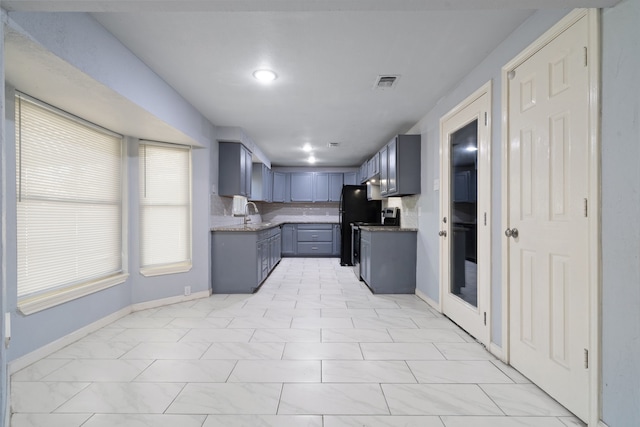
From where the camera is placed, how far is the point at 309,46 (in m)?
2.24

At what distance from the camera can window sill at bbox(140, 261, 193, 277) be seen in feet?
11.4

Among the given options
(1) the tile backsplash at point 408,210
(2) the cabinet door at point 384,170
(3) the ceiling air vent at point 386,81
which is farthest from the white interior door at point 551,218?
(2) the cabinet door at point 384,170

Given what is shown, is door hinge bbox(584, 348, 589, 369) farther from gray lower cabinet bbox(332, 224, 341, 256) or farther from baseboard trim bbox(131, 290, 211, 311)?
gray lower cabinet bbox(332, 224, 341, 256)

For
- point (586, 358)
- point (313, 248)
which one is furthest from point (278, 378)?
point (313, 248)

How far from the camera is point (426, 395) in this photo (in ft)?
5.88

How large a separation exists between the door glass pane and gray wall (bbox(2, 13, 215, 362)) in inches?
110

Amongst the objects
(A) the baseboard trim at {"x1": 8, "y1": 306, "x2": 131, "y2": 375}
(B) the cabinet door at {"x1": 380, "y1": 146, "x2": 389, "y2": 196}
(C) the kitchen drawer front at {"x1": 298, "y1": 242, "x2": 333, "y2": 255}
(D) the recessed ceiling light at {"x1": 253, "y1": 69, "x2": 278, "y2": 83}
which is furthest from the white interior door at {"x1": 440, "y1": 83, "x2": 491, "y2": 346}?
(C) the kitchen drawer front at {"x1": 298, "y1": 242, "x2": 333, "y2": 255}

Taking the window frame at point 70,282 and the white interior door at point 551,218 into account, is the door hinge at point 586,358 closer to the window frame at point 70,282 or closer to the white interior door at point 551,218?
the white interior door at point 551,218

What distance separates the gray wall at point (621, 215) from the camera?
4.14ft

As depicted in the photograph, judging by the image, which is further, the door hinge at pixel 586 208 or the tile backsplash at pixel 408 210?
the tile backsplash at pixel 408 210

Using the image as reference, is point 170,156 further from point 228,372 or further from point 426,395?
point 426,395

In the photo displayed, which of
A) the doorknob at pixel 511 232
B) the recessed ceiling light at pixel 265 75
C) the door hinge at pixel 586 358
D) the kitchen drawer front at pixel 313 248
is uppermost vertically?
the recessed ceiling light at pixel 265 75

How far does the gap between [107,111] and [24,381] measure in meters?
1.99

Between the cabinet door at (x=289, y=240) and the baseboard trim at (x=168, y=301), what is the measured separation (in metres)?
3.61
